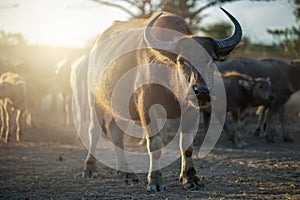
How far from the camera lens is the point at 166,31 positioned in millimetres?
6051

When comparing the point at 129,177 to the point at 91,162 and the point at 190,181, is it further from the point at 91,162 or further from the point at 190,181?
the point at 190,181

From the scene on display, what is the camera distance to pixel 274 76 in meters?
14.0

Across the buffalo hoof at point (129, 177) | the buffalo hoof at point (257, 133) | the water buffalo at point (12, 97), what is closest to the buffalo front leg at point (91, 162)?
the buffalo hoof at point (129, 177)

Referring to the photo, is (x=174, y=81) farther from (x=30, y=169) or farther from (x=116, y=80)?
(x=30, y=169)

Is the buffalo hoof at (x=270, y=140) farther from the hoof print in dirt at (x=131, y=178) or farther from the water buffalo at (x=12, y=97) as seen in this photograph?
the water buffalo at (x=12, y=97)

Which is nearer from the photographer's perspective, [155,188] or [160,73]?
[160,73]

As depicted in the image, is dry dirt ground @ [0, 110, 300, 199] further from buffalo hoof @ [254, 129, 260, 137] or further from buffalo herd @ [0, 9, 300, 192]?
buffalo hoof @ [254, 129, 260, 137]

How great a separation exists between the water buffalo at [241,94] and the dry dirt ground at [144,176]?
3.57ft

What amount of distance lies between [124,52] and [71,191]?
2.36 m

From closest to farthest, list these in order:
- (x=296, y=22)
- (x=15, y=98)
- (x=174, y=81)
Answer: (x=174, y=81), (x=15, y=98), (x=296, y=22)

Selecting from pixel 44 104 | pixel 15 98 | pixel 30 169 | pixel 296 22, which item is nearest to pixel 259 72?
pixel 296 22

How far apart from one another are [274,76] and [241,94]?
2.15 m

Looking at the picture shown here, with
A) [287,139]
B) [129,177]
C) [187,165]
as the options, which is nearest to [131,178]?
[129,177]

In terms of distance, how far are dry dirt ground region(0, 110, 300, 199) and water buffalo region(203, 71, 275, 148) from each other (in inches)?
42.8
